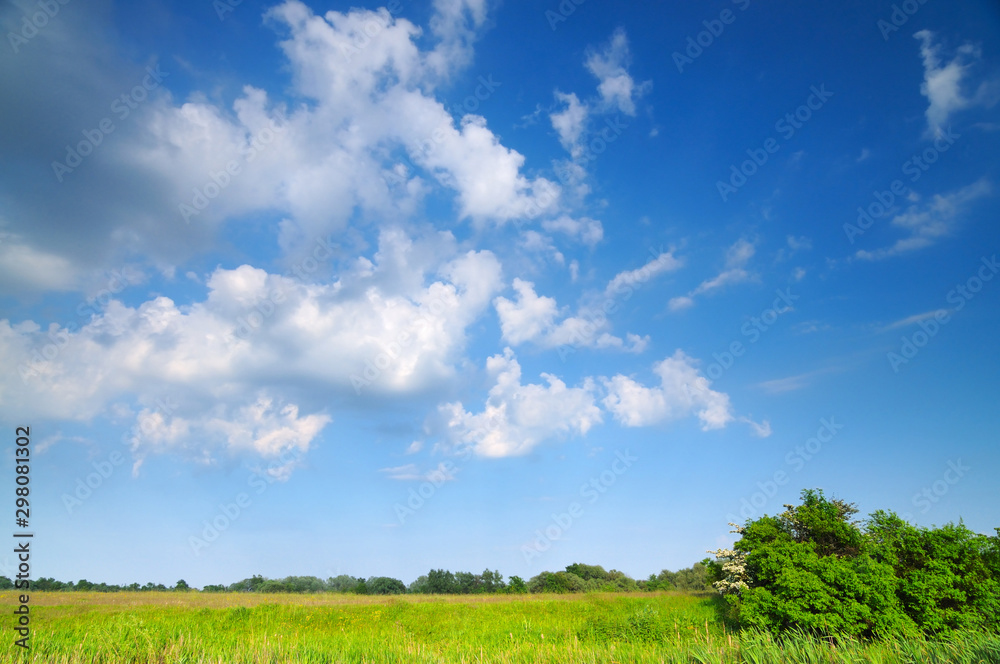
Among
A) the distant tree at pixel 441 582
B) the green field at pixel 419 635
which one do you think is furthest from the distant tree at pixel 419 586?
the green field at pixel 419 635

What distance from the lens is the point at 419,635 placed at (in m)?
24.7

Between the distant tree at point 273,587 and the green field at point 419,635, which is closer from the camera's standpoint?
the green field at point 419,635

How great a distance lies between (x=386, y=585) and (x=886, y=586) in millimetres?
50113

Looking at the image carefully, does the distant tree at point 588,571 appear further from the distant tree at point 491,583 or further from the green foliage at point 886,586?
the green foliage at point 886,586

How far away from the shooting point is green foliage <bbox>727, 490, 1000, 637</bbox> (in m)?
18.9

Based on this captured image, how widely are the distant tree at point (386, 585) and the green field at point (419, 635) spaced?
2212 centimetres

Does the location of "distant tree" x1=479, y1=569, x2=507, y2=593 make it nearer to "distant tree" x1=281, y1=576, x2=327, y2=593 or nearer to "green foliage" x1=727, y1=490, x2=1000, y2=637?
"distant tree" x1=281, y1=576, x2=327, y2=593

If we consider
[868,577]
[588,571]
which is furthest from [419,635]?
[588,571]

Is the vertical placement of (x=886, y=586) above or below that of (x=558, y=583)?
above

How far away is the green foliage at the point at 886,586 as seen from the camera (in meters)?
18.9

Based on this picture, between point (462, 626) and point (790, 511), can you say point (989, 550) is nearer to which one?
point (790, 511)

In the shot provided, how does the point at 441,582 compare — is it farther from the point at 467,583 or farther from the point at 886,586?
the point at 886,586

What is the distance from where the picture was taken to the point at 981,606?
1839 cm

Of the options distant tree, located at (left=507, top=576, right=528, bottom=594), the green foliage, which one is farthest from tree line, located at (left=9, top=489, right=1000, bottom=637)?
distant tree, located at (left=507, top=576, right=528, bottom=594)
